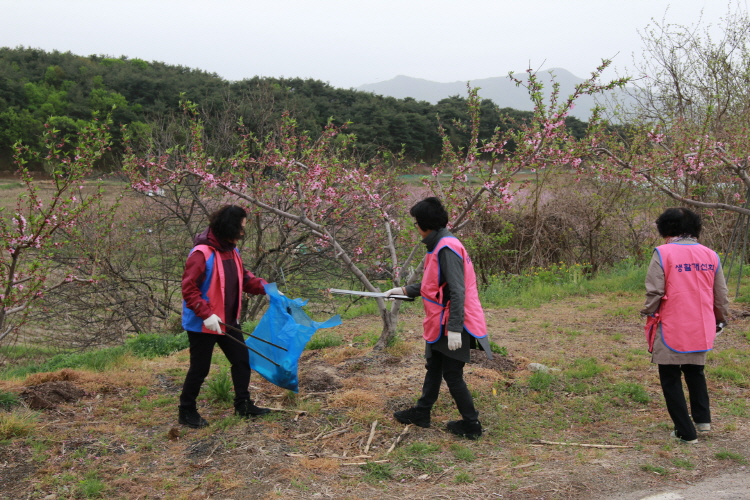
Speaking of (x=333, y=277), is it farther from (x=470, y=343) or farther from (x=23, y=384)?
(x=470, y=343)

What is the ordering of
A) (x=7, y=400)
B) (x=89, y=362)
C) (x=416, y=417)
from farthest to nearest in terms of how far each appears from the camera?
(x=89, y=362) < (x=7, y=400) < (x=416, y=417)

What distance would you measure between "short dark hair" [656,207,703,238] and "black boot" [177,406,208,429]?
3582 millimetres

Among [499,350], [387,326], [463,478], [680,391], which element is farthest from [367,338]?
[680,391]

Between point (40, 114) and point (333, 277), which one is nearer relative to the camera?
point (333, 277)

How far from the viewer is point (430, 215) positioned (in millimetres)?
3871

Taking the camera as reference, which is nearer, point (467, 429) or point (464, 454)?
point (464, 454)

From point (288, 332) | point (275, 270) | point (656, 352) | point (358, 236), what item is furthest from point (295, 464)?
point (275, 270)

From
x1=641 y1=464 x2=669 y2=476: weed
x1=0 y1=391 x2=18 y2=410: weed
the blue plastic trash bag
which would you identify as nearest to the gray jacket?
the blue plastic trash bag

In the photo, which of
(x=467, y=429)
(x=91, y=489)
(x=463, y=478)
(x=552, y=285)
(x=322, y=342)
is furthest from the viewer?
(x=552, y=285)

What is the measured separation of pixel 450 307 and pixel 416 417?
1.02 meters

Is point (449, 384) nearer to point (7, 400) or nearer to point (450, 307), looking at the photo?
point (450, 307)

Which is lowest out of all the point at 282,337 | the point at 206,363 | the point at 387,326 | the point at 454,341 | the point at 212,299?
the point at 387,326

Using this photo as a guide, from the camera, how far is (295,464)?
3.56 meters

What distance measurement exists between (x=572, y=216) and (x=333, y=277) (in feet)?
17.3
